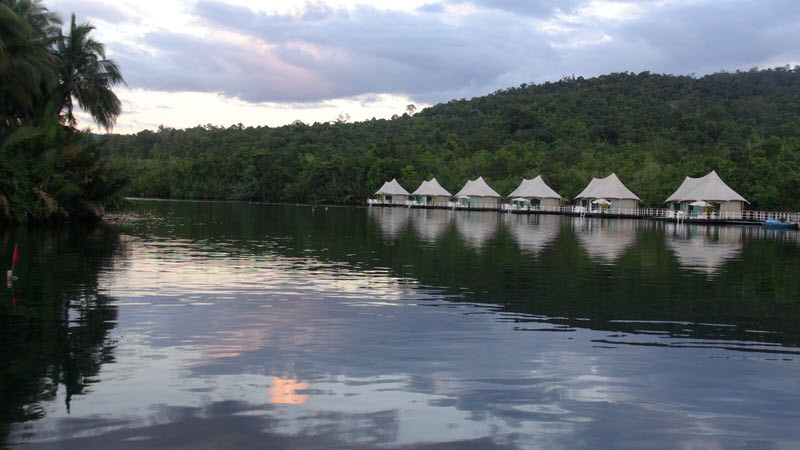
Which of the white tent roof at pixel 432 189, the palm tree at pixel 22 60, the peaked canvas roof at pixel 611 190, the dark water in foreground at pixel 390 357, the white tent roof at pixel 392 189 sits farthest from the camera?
the white tent roof at pixel 392 189

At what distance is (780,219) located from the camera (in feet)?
154

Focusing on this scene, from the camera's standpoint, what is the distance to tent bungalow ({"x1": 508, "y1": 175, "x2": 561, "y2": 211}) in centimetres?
6500

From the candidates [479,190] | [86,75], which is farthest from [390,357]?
[479,190]

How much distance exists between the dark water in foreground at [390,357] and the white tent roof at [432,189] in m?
59.2

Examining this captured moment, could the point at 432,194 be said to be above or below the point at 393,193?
below

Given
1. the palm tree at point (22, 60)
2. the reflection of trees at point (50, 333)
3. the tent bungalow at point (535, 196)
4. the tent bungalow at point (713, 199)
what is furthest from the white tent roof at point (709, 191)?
the reflection of trees at point (50, 333)

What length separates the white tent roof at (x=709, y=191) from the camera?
5050 cm

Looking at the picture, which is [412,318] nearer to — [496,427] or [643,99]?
[496,427]

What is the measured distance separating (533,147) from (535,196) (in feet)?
86.8

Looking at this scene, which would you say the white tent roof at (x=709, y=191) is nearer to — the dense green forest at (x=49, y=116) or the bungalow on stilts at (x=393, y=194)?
the bungalow on stilts at (x=393, y=194)

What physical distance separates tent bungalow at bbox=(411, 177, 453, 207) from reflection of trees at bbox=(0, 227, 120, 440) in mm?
60702

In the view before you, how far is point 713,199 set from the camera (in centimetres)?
5050

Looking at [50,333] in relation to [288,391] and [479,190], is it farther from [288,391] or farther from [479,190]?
[479,190]

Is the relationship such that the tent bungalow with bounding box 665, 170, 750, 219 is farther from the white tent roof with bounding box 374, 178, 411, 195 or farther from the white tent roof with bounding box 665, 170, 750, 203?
the white tent roof with bounding box 374, 178, 411, 195
